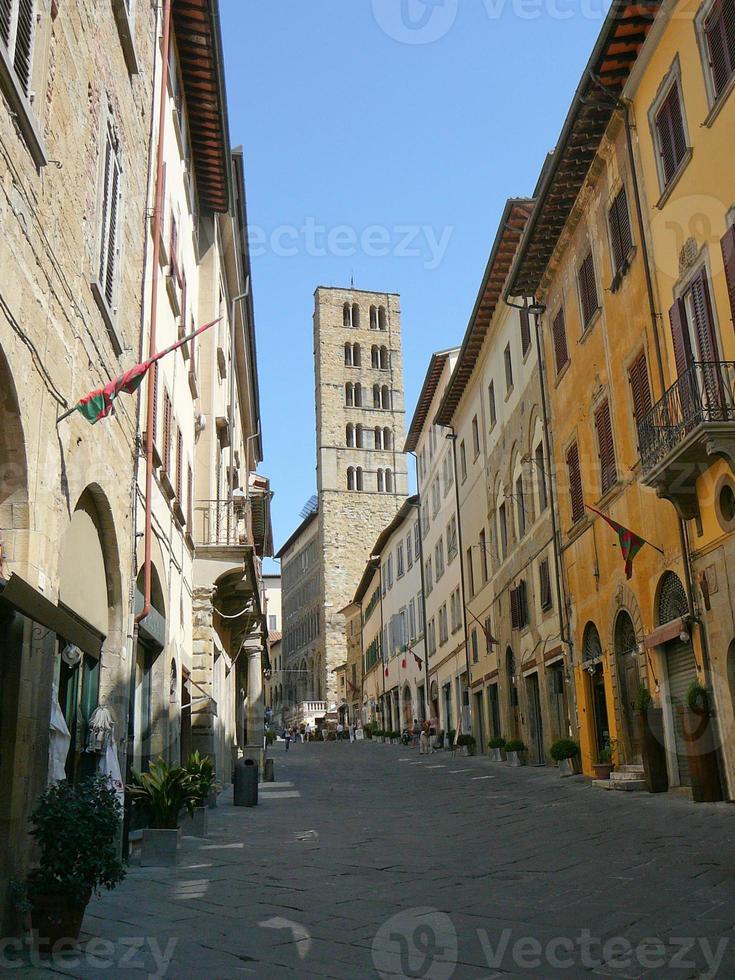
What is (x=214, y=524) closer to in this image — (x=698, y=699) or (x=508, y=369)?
(x=698, y=699)

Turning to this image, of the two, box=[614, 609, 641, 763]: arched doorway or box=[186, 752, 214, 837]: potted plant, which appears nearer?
box=[186, 752, 214, 837]: potted plant

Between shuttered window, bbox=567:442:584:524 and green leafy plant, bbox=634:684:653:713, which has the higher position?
shuttered window, bbox=567:442:584:524

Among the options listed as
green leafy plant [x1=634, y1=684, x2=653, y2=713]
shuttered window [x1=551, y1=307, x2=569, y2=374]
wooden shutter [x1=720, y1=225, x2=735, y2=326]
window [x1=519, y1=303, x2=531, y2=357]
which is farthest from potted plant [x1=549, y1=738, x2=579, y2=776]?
wooden shutter [x1=720, y1=225, x2=735, y2=326]

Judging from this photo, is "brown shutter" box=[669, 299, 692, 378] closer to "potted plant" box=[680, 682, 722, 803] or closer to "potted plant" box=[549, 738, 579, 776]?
"potted plant" box=[680, 682, 722, 803]

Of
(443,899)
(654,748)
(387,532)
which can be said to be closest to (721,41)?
(654,748)

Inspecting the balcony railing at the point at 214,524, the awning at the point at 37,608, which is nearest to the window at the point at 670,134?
the balcony railing at the point at 214,524

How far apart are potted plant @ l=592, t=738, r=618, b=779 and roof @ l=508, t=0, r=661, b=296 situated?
33.6ft

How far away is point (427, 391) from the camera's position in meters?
41.2

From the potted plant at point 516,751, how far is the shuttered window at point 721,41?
54.5 ft

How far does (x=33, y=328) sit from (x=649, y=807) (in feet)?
33.6

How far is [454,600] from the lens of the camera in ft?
125

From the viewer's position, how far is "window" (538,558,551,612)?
22.8 m

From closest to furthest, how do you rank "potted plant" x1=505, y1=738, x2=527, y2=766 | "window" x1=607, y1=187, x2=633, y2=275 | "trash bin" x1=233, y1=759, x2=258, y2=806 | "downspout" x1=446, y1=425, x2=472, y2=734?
"window" x1=607, y1=187, x2=633, y2=275
"trash bin" x1=233, y1=759, x2=258, y2=806
"potted plant" x1=505, y1=738, x2=527, y2=766
"downspout" x1=446, y1=425, x2=472, y2=734

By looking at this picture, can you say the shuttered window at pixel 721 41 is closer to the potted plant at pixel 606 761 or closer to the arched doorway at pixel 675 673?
the arched doorway at pixel 675 673
